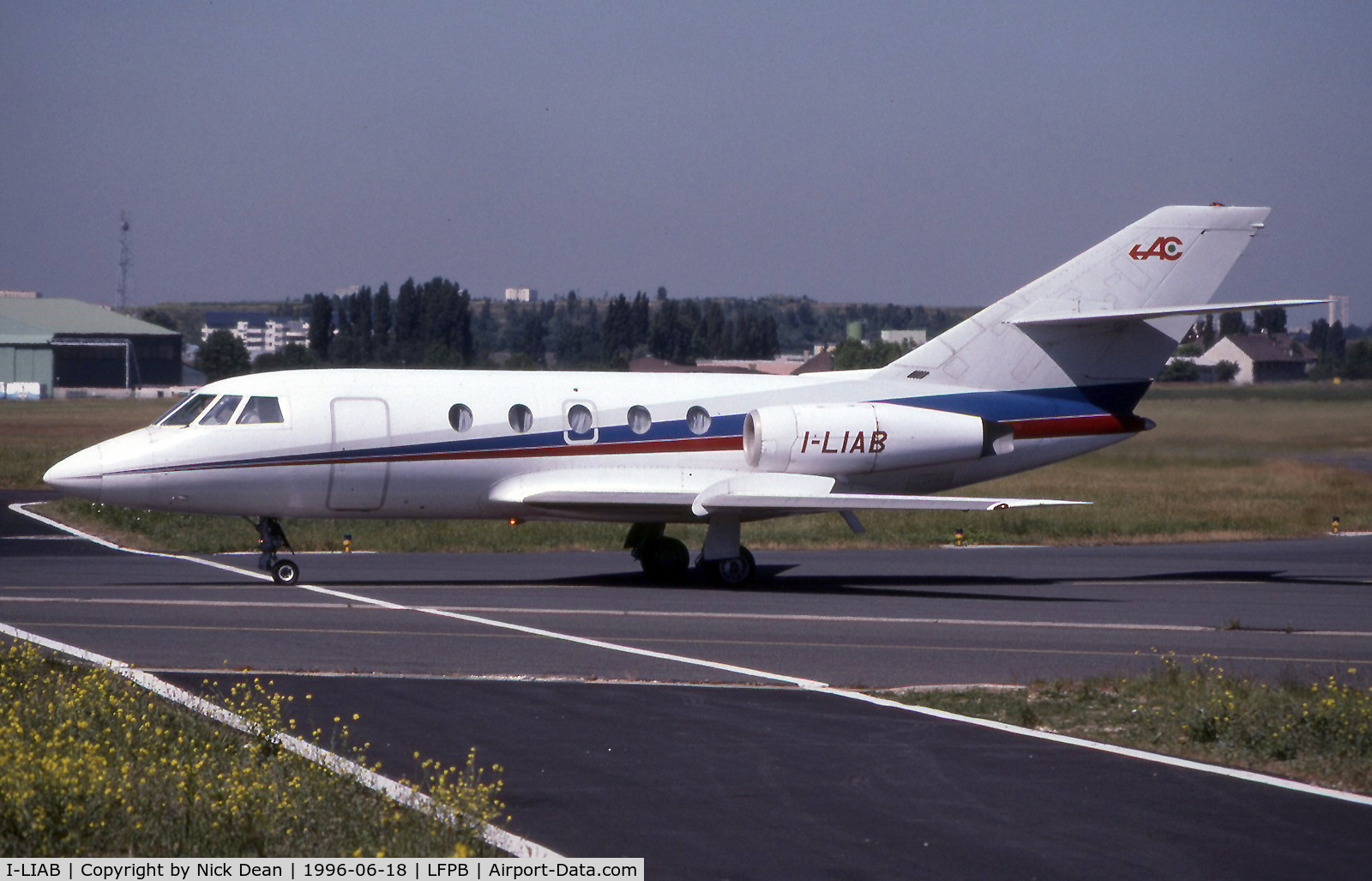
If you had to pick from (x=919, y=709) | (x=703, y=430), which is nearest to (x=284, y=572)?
(x=703, y=430)

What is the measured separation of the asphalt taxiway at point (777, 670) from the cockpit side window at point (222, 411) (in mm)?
2372

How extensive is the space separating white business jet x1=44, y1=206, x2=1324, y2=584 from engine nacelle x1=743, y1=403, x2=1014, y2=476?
0.03 metres

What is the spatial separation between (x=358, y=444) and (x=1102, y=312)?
11.9 metres

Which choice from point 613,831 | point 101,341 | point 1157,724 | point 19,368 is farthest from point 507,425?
point 19,368

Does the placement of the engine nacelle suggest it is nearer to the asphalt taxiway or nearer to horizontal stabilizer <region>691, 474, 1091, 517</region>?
horizontal stabilizer <region>691, 474, 1091, 517</region>

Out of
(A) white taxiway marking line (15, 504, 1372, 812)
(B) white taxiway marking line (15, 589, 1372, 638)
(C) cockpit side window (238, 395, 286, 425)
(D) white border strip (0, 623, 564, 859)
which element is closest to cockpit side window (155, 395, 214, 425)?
(C) cockpit side window (238, 395, 286, 425)

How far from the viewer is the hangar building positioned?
3095 inches

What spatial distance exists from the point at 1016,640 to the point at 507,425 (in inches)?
333

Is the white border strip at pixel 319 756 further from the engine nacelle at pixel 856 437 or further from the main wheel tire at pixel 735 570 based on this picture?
the engine nacelle at pixel 856 437

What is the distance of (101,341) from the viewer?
8481 centimetres

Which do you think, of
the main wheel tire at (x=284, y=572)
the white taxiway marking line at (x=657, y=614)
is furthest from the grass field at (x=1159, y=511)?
the white taxiway marking line at (x=657, y=614)

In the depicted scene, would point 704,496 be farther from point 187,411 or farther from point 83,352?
point 83,352

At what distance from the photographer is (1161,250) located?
78.8 ft

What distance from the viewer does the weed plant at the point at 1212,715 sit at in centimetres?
1050
